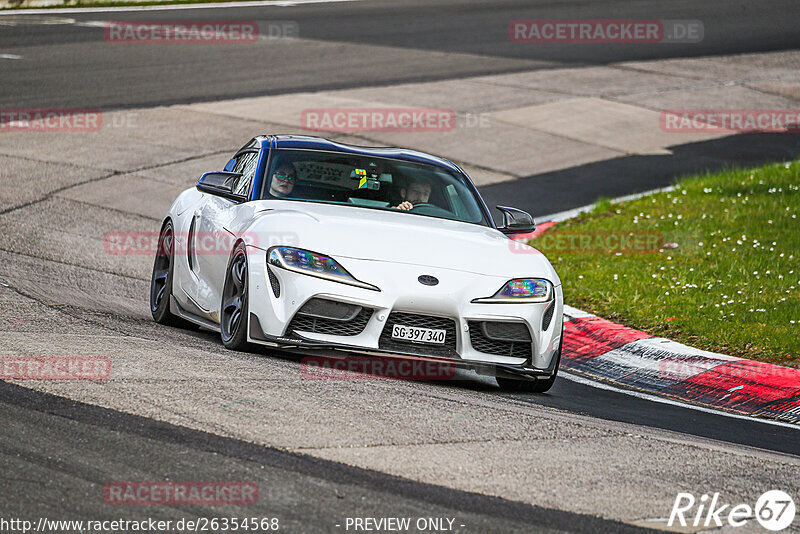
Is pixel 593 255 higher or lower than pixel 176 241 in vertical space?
lower

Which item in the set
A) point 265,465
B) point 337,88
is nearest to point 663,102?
point 337,88

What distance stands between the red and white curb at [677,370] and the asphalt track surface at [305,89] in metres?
0.49

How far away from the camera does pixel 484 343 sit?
24.0 feet

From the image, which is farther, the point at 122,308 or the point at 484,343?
the point at 122,308

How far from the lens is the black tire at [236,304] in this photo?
7.38 m

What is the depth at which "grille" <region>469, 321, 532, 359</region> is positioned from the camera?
7.26 m

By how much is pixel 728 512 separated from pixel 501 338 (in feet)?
7.87

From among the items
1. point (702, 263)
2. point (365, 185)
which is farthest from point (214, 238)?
point (702, 263)

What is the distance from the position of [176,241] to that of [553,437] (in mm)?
4098

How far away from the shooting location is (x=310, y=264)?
7152 mm

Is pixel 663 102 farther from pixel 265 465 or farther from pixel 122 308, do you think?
pixel 265 465

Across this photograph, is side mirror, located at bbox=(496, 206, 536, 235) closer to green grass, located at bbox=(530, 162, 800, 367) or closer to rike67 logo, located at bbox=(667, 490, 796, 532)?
green grass, located at bbox=(530, 162, 800, 367)
